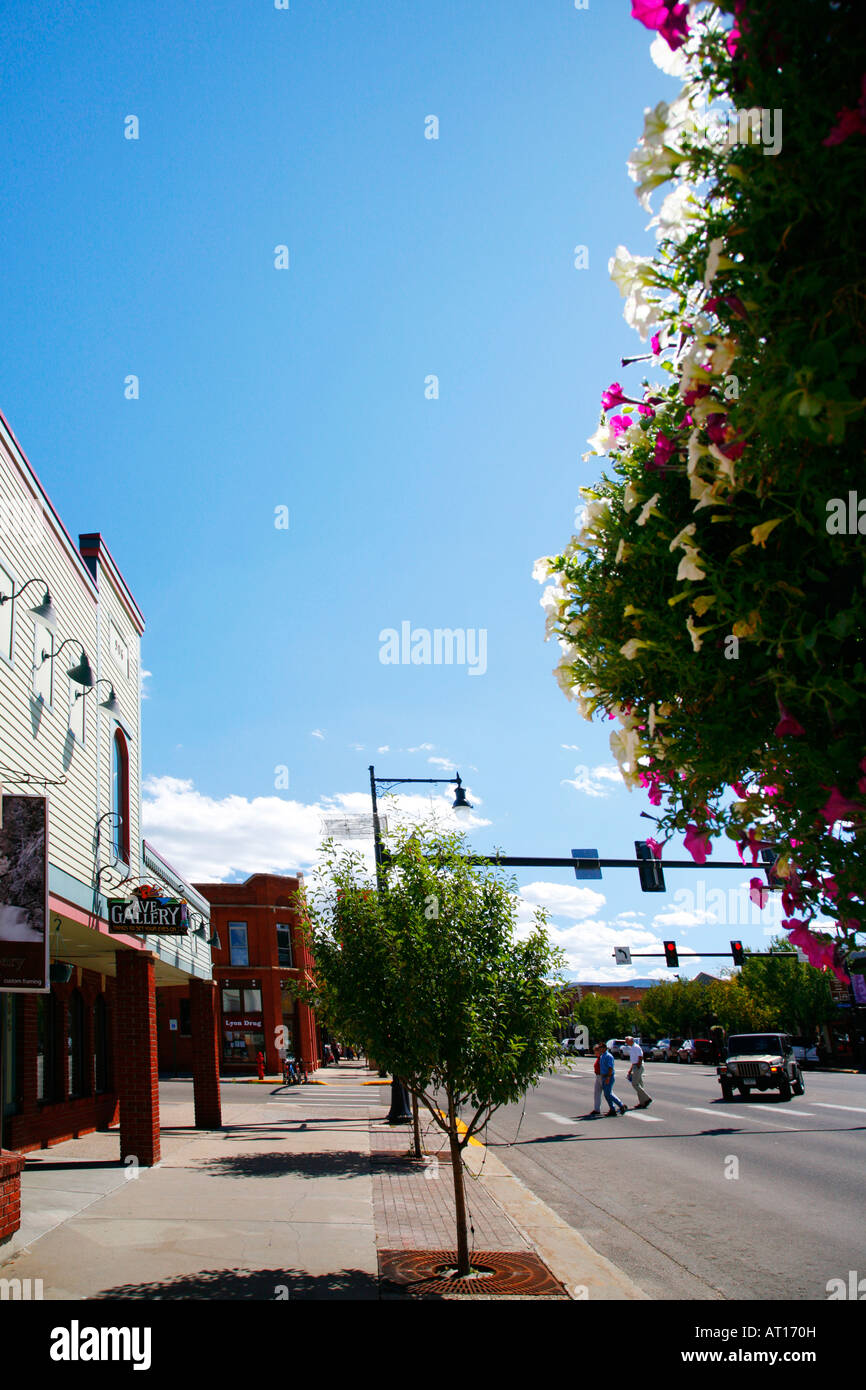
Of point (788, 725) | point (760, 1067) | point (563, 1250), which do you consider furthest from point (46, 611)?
point (760, 1067)

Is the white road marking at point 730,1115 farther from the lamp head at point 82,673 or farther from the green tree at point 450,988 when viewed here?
the lamp head at point 82,673

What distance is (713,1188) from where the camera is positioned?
12.6 m

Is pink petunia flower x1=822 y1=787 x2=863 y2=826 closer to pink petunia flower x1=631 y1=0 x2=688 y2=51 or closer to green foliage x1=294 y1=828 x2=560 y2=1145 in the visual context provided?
pink petunia flower x1=631 y1=0 x2=688 y2=51

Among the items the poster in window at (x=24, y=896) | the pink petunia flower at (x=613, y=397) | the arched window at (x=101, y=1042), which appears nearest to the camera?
the pink petunia flower at (x=613, y=397)

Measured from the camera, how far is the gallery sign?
12.6 m

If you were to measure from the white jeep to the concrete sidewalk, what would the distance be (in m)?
10.4

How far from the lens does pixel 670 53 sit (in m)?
2.68

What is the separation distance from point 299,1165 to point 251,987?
1388 inches

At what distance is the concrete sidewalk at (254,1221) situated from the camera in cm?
753

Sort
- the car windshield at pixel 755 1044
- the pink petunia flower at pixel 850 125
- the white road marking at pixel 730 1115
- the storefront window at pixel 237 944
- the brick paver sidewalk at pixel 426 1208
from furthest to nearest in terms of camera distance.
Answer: the storefront window at pixel 237 944
the car windshield at pixel 755 1044
the white road marking at pixel 730 1115
the brick paver sidewalk at pixel 426 1208
the pink petunia flower at pixel 850 125

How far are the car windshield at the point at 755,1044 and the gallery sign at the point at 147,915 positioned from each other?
702 inches

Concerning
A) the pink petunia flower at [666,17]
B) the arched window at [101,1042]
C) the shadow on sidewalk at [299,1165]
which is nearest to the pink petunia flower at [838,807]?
the pink petunia flower at [666,17]

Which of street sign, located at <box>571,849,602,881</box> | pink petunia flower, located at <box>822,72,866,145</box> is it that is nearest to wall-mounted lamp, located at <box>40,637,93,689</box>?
pink petunia flower, located at <box>822,72,866,145</box>

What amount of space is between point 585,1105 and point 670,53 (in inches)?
1147
